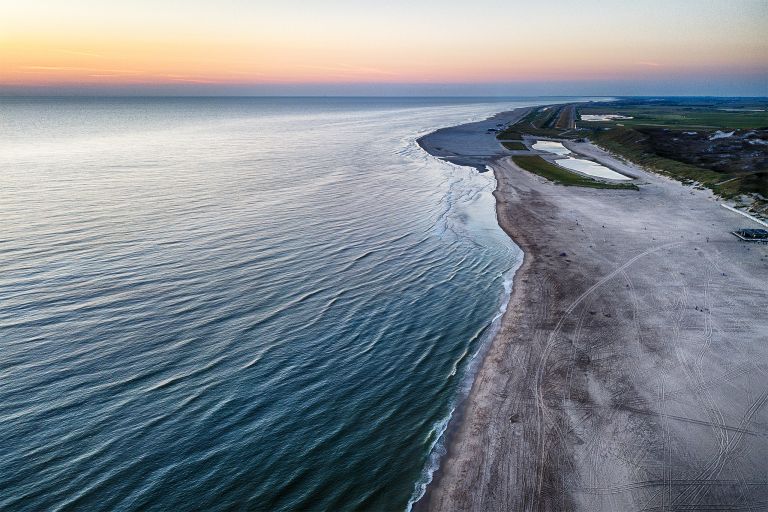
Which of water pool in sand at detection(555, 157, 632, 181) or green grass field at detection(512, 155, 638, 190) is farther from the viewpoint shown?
water pool in sand at detection(555, 157, 632, 181)

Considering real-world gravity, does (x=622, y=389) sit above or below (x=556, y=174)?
below

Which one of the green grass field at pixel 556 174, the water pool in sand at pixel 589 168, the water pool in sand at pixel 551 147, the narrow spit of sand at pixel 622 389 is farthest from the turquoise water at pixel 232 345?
the water pool in sand at pixel 551 147

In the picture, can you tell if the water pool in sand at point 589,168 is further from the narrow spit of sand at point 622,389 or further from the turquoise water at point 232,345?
the narrow spit of sand at point 622,389

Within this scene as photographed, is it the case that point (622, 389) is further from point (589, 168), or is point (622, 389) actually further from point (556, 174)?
point (589, 168)

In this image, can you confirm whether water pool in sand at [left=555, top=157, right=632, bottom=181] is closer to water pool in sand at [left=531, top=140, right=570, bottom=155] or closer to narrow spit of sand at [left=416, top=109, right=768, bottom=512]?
water pool in sand at [left=531, top=140, right=570, bottom=155]

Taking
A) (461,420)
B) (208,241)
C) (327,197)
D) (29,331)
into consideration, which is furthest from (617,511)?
A: (327,197)

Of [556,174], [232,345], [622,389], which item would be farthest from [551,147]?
[232,345]

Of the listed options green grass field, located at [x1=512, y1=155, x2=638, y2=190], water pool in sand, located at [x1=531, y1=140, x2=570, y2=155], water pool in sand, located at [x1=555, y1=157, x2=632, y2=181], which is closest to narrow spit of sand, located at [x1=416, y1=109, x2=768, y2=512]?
green grass field, located at [x1=512, y1=155, x2=638, y2=190]
